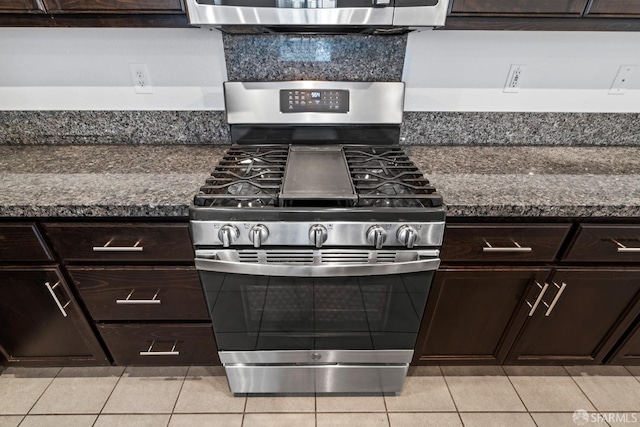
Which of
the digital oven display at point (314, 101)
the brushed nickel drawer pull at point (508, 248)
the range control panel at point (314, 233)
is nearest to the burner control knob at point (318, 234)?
the range control panel at point (314, 233)

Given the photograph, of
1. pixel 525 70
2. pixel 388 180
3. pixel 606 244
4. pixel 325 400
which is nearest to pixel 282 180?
pixel 388 180

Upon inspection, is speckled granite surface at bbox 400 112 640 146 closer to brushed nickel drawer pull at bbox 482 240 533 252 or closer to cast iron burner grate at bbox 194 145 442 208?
cast iron burner grate at bbox 194 145 442 208

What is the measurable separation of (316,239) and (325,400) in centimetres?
84

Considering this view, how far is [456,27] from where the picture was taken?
1029mm

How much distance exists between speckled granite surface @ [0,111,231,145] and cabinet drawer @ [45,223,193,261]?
0.58 m

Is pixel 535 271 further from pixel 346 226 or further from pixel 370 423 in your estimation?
pixel 370 423

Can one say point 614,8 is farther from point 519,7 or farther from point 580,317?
point 580,317

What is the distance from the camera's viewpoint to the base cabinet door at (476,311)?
3.48ft

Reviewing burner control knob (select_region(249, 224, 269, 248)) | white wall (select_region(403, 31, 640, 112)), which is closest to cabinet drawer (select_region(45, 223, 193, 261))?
burner control knob (select_region(249, 224, 269, 248))

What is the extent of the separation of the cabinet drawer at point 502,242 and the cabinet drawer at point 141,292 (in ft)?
2.81

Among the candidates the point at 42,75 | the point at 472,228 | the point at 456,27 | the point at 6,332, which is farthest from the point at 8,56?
the point at 472,228

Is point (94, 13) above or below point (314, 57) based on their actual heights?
above

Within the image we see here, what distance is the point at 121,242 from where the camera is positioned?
981 millimetres

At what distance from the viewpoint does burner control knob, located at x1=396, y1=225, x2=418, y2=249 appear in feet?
2.89
